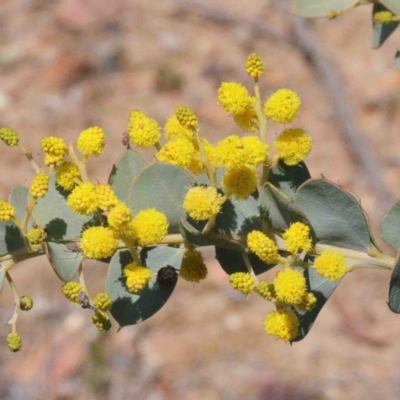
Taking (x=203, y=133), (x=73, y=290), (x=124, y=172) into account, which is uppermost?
(x=124, y=172)

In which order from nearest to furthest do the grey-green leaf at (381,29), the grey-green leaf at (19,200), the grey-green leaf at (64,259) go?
1. the grey-green leaf at (64,259)
2. the grey-green leaf at (19,200)
3. the grey-green leaf at (381,29)

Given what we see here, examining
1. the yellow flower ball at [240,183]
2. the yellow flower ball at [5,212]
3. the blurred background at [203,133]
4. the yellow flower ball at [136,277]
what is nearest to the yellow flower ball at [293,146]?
the yellow flower ball at [240,183]

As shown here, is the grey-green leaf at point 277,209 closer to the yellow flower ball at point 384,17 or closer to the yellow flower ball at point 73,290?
the yellow flower ball at point 73,290

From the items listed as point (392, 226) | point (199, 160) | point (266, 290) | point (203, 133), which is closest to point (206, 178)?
point (199, 160)

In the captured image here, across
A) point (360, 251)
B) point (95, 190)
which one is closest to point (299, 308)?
point (360, 251)

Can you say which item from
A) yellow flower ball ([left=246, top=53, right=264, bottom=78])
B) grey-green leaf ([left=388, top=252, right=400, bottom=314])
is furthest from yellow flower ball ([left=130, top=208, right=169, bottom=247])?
grey-green leaf ([left=388, top=252, right=400, bottom=314])

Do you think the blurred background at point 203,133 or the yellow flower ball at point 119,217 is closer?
the yellow flower ball at point 119,217

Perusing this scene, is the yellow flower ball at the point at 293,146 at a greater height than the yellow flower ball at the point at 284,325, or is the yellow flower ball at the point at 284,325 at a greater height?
the yellow flower ball at the point at 293,146

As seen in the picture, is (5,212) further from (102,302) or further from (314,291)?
(314,291)
